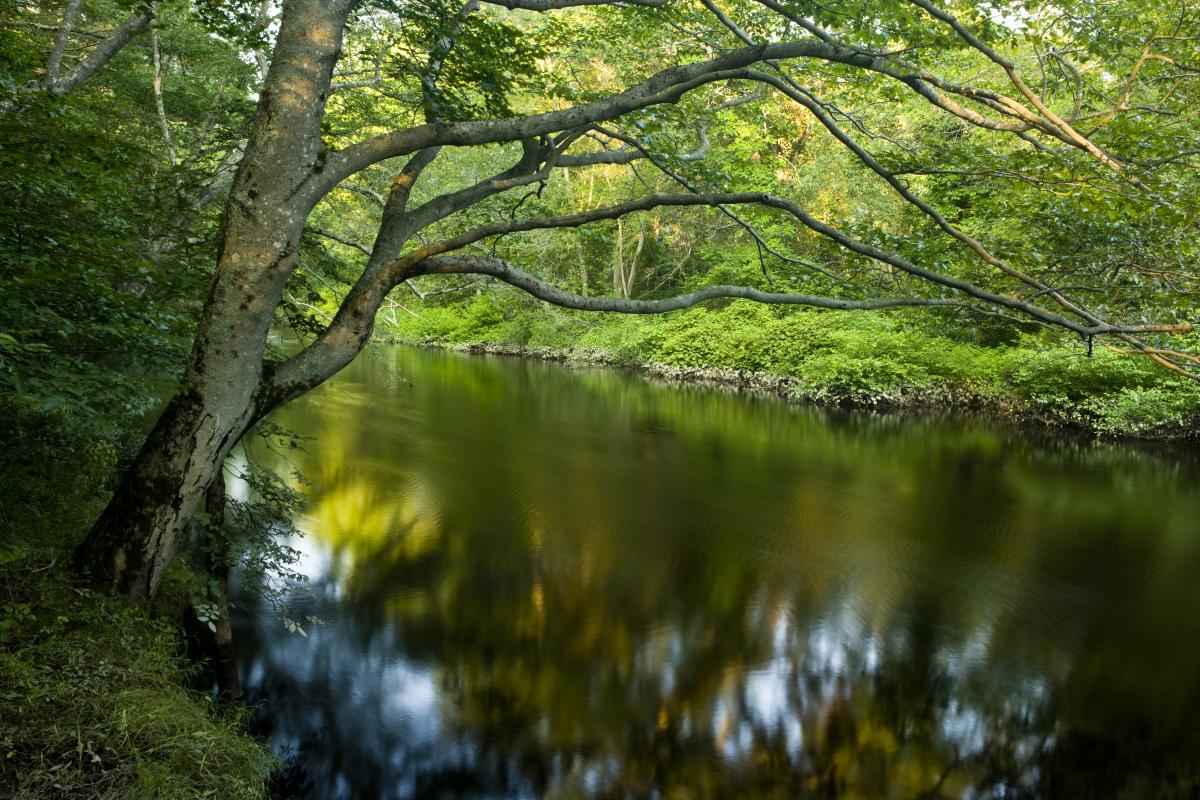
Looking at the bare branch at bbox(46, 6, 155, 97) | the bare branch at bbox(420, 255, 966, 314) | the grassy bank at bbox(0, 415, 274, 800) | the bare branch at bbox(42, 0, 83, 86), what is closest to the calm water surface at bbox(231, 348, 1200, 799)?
the grassy bank at bbox(0, 415, 274, 800)

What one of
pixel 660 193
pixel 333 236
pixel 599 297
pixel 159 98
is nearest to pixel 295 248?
pixel 599 297

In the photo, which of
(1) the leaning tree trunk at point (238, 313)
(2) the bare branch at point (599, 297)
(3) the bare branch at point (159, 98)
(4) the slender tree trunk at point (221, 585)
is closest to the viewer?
(1) the leaning tree trunk at point (238, 313)

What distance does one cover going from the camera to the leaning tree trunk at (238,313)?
3512 mm

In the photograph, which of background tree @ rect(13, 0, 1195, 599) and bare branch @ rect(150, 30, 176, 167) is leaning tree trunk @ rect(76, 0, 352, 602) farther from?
bare branch @ rect(150, 30, 176, 167)

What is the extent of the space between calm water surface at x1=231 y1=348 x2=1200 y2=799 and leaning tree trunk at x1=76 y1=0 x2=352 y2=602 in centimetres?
198

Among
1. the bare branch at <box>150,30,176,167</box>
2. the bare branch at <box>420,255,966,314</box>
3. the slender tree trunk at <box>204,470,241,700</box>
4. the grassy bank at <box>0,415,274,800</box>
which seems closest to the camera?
the grassy bank at <box>0,415,274,800</box>

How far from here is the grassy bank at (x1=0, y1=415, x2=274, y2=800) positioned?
2.97 m

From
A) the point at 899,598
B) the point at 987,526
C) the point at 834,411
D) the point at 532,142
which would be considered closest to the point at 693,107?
the point at 532,142

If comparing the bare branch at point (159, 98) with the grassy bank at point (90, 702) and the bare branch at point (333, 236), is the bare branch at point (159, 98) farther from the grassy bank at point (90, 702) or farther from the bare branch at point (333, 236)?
the grassy bank at point (90, 702)

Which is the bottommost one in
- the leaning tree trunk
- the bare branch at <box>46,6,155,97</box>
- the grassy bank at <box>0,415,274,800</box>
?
the grassy bank at <box>0,415,274,800</box>

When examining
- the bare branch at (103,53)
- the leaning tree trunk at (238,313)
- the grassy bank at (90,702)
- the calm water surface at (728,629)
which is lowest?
the calm water surface at (728,629)

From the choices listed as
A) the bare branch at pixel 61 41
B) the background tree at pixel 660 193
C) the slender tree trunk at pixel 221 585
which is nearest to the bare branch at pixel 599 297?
the background tree at pixel 660 193

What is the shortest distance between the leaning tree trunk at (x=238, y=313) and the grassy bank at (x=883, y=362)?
354 inches

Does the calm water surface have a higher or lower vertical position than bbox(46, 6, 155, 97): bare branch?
lower
